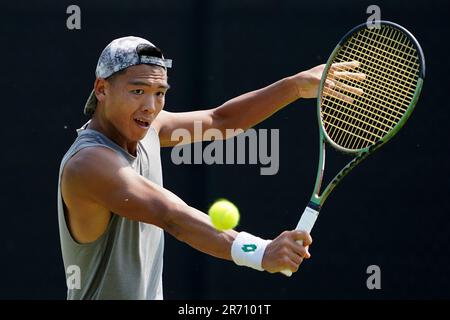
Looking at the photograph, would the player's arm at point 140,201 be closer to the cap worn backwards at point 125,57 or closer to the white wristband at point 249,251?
the white wristband at point 249,251

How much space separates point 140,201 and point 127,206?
1.9 inches

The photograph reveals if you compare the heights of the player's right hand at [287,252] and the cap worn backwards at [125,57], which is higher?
the cap worn backwards at [125,57]

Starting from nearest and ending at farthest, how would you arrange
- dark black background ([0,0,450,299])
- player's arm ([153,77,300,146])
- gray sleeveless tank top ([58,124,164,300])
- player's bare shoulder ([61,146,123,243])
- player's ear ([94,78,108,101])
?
player's bare shoulder ([61,146,123,243])
gray sleeveless tank top ([58,124,164,300])
player's ear ([94,78,108,101])
player's arm ([153,77,300,146])
dark black background ([0,0,450,299])

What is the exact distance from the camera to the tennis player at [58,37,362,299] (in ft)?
10.4

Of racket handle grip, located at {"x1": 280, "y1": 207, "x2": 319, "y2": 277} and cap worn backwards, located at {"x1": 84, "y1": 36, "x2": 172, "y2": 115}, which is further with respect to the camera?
cap worn backwards, located at {"x1": 84, "y1": 36, "x2": 172, "y2": 115}

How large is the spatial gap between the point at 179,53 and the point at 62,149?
2.71ft

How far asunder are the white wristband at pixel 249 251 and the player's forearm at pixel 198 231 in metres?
0.04

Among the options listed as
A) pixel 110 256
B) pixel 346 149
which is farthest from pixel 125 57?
pixel 346 149

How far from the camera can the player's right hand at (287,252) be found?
9.93ft

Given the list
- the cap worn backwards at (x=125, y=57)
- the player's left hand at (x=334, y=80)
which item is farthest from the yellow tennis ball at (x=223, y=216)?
the player's left hand at (x=334, y=80)

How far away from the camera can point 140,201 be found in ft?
10.5

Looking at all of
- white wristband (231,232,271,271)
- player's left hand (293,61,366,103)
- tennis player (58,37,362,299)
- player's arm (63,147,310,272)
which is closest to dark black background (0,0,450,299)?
player's left hand (293,61,366,103)

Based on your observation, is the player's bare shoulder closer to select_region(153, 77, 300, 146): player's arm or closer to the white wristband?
the white wristband

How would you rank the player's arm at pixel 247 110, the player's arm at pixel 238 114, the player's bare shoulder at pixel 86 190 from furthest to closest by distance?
the player's arm at pixel 238 114
the player's arm at pixel 247 110
the player's bare shoulder at pixel 86 190
